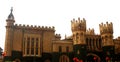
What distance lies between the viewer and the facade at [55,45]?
5119cm

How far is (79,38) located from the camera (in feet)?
181

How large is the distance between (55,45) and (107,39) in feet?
51.0

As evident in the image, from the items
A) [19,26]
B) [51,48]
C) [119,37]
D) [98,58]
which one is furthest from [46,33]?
[119,37]

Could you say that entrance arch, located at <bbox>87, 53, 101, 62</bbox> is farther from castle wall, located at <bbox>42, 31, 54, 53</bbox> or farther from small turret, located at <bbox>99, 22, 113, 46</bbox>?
castle wall, located at <bbox>42, 31, 54, 53</bbox>

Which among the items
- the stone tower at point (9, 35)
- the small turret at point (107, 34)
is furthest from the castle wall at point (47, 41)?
the small turret at point (107, 34)

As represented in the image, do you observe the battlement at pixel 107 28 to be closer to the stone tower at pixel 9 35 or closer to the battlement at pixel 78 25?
the battlement at pixel 78 25

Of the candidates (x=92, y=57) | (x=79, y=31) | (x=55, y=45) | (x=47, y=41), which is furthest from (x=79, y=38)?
(x=47, y=41)

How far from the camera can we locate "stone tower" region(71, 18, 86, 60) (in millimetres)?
54375

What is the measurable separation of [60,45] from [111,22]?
56.2 ft

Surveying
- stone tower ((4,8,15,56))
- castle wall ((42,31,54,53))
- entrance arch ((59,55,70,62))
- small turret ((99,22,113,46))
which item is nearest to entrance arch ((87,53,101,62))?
small turret ((99,22,113,46))

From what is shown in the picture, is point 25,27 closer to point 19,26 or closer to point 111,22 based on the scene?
point 19,26

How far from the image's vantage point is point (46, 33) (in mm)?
55406

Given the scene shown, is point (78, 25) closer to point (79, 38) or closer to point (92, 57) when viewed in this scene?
point (79, 38)

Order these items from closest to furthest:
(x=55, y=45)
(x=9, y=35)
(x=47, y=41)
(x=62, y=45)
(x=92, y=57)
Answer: (x=9, y=35)
(x=55, y=45)
(x=47, y=41)
(x=62, y=45)
(x=92, y=57)
